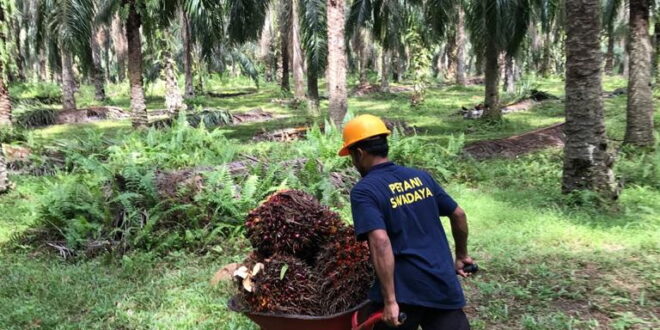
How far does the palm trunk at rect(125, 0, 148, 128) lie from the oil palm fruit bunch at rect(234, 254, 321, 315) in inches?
448

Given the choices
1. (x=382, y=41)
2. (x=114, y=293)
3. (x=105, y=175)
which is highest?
(x=382, y=41)

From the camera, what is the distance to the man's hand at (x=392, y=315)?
269cm

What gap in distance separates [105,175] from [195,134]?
→ 3293 mm

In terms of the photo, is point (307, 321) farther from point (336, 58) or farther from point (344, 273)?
point (336, 58)

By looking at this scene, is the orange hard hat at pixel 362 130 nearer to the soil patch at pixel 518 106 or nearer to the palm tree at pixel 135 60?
the palm tree at pixel 135 60

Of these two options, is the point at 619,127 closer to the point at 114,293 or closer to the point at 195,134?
the point at 195,134

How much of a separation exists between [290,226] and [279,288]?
1.67 ft

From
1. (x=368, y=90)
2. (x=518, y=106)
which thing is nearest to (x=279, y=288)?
(x=518, y=106)

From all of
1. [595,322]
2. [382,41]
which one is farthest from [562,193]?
[382,41]

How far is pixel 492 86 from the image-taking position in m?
16.4

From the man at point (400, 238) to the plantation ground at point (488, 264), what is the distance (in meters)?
1.74

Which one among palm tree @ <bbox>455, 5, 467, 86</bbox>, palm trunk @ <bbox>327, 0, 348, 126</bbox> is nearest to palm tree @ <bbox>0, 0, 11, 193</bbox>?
palm trunk @ <bbox>327, 0, 348, 126</bbox>

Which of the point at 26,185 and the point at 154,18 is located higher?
the point at 154,18

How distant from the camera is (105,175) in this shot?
26.9 feet
